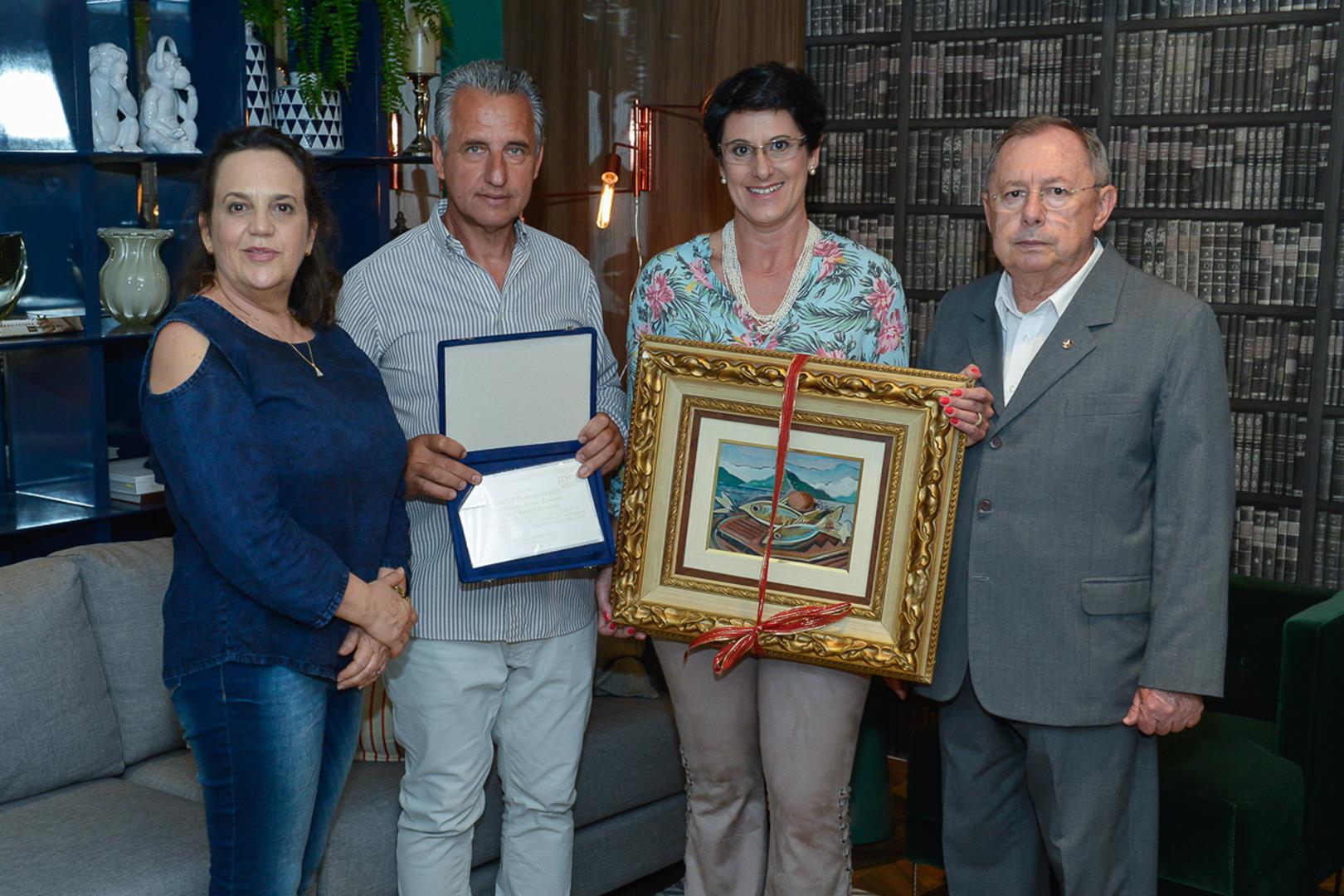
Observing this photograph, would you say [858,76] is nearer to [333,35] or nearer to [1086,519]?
[333,35]

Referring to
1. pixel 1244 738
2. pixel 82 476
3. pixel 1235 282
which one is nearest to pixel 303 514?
pixel 82 476

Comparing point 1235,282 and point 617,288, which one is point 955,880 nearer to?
point 1235,282

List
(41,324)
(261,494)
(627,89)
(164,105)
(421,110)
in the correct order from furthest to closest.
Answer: (627,89)
(421,110)
(164,105)
(41,324)
(261,494)

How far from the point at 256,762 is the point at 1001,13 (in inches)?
Answer: 128

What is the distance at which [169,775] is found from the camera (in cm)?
262

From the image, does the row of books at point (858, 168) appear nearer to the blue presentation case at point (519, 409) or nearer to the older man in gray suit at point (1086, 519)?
the older man in gray suit at point (1086, 519)

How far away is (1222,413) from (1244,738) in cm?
130

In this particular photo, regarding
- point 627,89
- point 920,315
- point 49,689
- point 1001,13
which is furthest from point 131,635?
point 1001,13

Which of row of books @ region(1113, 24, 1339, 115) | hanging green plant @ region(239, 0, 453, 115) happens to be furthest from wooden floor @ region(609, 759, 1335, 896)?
hanging green plant @ region(239, 0, 453, 115)

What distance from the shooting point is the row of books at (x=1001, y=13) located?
152 inches

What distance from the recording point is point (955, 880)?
7.62 feet

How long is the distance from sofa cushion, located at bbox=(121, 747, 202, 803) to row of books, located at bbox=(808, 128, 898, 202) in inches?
105

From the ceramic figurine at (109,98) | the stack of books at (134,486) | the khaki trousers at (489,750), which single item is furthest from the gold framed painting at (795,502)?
the ceramic figurine at (109,98)

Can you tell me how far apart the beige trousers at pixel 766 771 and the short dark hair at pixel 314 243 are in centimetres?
80
